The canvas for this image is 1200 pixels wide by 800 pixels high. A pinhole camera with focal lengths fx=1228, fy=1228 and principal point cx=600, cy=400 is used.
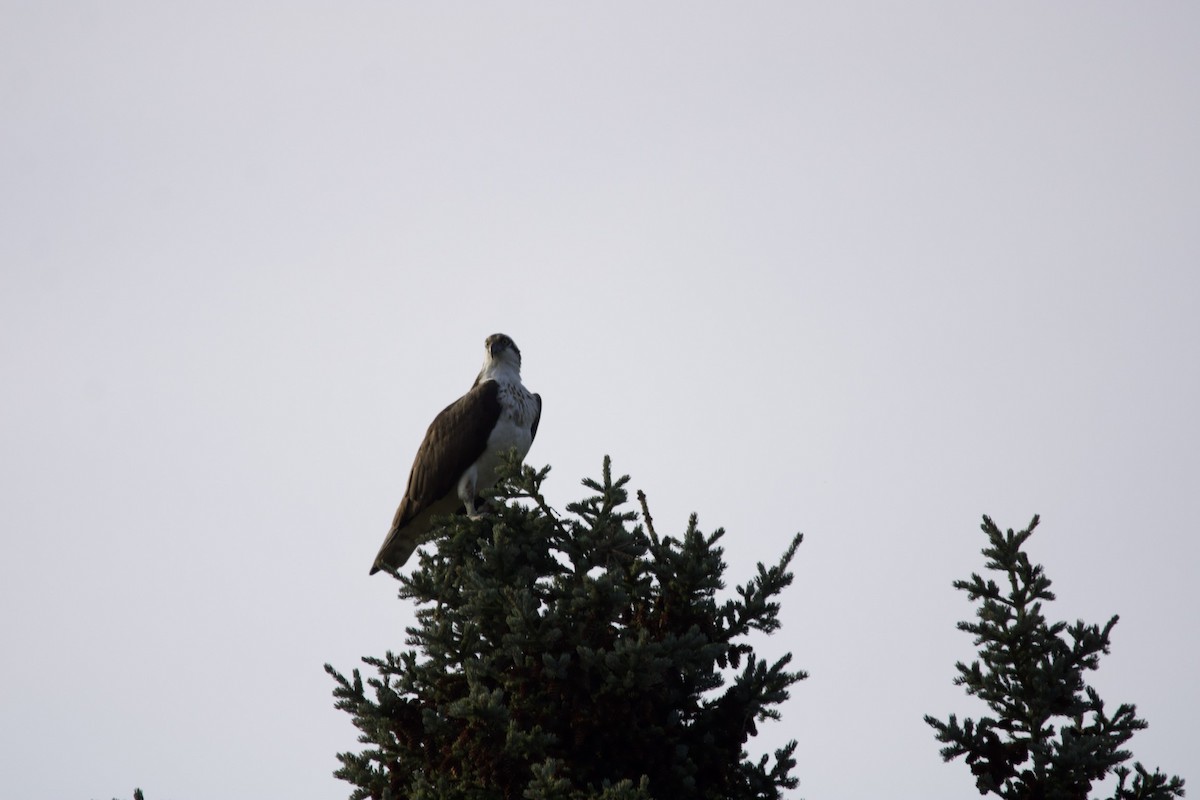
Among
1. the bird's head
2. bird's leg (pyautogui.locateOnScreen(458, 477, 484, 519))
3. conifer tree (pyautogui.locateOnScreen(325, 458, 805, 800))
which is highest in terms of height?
the bird's head

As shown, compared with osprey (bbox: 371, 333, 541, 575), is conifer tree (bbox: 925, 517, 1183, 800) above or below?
below

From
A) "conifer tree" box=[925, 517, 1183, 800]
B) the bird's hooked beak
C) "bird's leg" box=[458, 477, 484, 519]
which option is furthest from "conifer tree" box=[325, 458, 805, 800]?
the bird's hooked beak

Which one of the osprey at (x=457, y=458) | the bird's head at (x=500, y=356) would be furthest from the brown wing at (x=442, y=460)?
the bird's head at (x=500, y=356)

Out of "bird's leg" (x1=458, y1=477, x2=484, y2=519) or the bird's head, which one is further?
the bird's head

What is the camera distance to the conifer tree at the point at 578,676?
6223mm

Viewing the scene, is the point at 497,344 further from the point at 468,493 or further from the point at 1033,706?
the point at 1033,706

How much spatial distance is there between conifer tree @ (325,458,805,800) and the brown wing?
3.94m

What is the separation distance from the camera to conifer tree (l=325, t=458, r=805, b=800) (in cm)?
622

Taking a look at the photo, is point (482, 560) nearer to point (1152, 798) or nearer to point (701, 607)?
point (701, 607)

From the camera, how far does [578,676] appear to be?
21.0 feet

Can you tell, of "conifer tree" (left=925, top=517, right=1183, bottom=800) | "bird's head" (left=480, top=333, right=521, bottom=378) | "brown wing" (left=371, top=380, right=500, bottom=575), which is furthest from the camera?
"bird's head" (left=480, top=333, right=521, bottom=378)

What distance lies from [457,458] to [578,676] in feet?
16.3

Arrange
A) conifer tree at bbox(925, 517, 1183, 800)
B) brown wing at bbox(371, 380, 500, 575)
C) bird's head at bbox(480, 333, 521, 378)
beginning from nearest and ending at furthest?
conifer tree at bbox(925, 517, 1183, 800)
brown wing at bbox(371, 380, 500, 575)
bird's head at bbox(480, 333, 521, 378)

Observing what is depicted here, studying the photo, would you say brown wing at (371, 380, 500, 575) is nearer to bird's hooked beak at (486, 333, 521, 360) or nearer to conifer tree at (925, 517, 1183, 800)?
bird's hooked beak at (486, 333, 521, 360)
